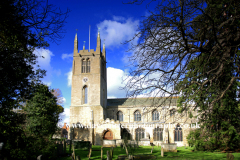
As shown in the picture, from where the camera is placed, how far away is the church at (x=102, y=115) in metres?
34.3

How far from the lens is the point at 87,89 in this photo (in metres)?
39.9

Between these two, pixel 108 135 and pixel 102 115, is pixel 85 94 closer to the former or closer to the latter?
pixel 102 115

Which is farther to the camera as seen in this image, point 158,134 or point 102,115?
point 102,115

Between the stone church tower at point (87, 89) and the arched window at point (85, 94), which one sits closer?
the stone church tower at point (87, 89)

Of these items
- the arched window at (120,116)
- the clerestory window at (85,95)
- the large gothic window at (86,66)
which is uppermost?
the large gothic window at (86,66)

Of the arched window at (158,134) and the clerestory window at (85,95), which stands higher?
the clerestory window at (85,95)

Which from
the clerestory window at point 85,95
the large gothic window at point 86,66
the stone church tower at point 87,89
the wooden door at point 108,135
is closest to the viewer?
the wooden door at point 108,135

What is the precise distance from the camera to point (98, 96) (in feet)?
127

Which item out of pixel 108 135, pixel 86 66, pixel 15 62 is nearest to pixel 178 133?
pixel 108 135

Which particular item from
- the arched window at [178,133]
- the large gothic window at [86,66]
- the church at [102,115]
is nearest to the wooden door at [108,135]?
the church at [102,115]

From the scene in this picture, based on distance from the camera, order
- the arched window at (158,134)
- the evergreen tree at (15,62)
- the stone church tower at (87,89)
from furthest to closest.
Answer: the stone church tower at (87,89)
the arched window at (158,134)
the evergreen tree at (15,62)

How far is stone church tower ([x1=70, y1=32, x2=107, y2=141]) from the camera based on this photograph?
37531 millimetres

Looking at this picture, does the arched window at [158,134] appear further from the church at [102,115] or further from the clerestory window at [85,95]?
the clerestory window at [85,95]

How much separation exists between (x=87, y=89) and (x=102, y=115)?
6.06 meters
